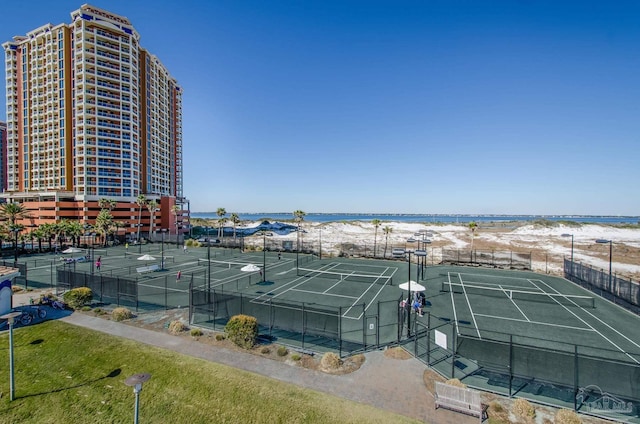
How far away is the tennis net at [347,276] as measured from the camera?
3061 cm

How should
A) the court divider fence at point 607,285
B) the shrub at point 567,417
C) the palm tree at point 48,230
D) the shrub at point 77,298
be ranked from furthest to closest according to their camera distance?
the palm tree at point 48,230 → the court divider fence at point 607,285 → the shrub at point 77,298 → the shrub at point 567,417

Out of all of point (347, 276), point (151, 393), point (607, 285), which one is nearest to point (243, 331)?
point (151, 393)

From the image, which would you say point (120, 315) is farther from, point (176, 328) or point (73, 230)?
point (73, 230)

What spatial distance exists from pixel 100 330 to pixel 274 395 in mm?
12099

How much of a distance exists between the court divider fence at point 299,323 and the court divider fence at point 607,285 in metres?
18.8

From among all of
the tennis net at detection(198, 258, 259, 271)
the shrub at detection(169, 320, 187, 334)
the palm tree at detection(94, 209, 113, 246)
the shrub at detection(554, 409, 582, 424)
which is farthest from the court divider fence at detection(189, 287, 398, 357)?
the palm tree at detection(94, 209, 113, 246)

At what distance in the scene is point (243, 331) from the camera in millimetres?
14500

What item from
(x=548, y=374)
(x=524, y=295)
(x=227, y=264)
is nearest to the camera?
(x=548, y=374)

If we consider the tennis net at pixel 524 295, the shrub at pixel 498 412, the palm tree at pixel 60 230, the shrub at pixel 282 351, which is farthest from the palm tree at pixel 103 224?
the shrub at pixel 498 412

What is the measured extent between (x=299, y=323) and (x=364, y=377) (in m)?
4.41

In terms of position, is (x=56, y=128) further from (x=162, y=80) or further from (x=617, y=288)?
(x=617, y=288)

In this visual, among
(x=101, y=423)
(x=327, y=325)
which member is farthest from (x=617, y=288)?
(x=101, y=423)

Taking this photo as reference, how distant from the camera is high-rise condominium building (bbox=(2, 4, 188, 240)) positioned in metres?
68.4

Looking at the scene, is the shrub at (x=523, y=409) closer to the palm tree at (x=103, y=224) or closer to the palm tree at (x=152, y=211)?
the palm tree at (x=103, y=224)
